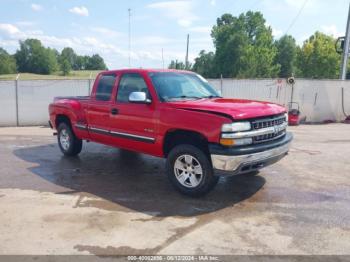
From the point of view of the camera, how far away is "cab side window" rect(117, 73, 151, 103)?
608 centimetres

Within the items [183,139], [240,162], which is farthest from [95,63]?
[240,162]

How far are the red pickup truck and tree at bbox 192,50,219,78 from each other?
62751 mm

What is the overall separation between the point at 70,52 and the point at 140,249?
108 m

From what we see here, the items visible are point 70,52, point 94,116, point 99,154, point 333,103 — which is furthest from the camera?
point 70,52

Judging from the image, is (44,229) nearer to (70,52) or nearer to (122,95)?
(122,95)

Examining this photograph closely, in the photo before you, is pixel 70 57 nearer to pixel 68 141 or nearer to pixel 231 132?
pixel 68 141

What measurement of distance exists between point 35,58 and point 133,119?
8268 centimetres

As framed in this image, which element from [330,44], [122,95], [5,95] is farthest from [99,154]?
[330,44]

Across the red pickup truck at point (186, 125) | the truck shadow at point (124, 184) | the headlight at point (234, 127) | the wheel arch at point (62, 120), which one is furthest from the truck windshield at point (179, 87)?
the wheel arch at point (62, 120)

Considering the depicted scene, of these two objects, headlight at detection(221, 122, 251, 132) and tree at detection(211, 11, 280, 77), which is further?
tree at detection(211, 11, 280, 77)

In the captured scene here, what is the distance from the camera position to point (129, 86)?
6.34m

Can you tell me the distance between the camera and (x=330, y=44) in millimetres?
55156

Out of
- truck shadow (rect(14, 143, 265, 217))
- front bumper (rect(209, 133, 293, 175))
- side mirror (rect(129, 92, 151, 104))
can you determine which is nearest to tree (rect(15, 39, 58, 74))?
truck shadow (rect(14, 143, 265, 217))

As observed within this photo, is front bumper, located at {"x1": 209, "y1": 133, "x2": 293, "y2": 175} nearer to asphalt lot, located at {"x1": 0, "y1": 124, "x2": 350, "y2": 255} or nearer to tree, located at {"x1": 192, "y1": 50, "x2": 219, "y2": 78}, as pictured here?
asphalt lot, located at {"x1": 0, "y1": 124, "x2": 350, "y2": 255}
